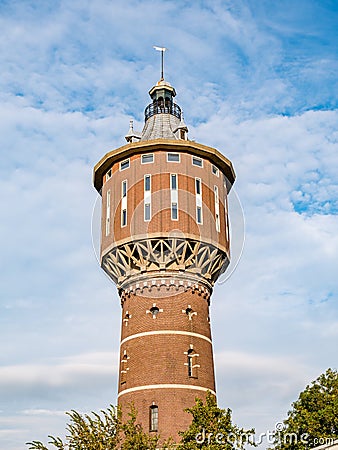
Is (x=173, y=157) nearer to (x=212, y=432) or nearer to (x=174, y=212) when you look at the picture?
(x=174, y=212)

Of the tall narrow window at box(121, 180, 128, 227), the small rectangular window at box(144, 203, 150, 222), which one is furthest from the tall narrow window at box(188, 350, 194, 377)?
the tall narrow window at box(121, 180, 128, 227)

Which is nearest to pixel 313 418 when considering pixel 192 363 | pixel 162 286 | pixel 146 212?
pixel 192 363

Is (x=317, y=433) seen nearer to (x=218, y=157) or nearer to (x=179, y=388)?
(x=179, y=388)

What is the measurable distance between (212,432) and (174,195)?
15432 mm

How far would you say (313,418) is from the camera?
35.0 meters

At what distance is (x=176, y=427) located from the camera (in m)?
34.5

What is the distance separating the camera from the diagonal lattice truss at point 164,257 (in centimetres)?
3844

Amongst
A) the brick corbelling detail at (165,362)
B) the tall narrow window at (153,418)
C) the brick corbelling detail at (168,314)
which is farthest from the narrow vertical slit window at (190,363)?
the tall narrow window at (153,418)

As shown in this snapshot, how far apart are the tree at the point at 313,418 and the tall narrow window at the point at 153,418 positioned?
7.32 meters

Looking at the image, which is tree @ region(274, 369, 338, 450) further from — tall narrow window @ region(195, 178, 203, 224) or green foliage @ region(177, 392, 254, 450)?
tall narrow window @ region(195, 178, 203, 224)

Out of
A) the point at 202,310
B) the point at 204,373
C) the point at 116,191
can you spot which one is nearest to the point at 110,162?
the point at 116,191

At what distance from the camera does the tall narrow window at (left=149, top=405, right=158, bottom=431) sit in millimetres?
34938

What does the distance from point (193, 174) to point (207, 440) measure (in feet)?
56.9

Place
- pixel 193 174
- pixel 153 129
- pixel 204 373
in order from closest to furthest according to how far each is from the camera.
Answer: pixel 204 373 → pixel 193 174 → pixel 153 129
